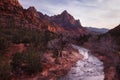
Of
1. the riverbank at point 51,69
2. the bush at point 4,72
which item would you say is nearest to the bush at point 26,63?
the riverbank at point 51,69

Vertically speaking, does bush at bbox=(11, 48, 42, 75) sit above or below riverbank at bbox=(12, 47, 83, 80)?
above

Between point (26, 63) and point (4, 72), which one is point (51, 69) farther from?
point (4, 72)

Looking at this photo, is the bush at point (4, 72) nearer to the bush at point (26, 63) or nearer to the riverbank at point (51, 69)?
the riverbank at point (51, 69)

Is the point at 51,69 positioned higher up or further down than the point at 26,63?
further down

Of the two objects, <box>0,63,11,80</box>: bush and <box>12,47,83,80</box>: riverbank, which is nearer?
<box>0,63,11,80</box>: bush

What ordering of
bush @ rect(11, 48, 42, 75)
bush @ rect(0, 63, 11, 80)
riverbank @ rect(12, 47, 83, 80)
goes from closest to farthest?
bush @ rect(0, 63, 11, 80) → riverbank @ rect(12, 47, 83, 80) → bush @ rect(11, 48, 42, 75)

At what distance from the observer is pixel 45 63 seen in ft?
113

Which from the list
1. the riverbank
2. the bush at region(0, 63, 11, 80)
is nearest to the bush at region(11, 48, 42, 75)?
the riverbank

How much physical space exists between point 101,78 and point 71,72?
4917 mm

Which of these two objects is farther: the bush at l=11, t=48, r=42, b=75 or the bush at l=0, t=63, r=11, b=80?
the bush at l=11, t=48, r=42, b=75

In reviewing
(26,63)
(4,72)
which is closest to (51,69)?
(26,63)

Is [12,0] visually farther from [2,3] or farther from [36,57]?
[36,57]

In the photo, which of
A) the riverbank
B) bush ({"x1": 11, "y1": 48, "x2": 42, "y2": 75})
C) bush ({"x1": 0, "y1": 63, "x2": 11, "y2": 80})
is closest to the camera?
bush ({"x1": 0, "y1": 63, "x2": 11, "y2": 80})

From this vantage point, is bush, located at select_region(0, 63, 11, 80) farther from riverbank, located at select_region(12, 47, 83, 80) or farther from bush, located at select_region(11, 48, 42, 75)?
bush, located at select_region(11, 48, 42, 75)
